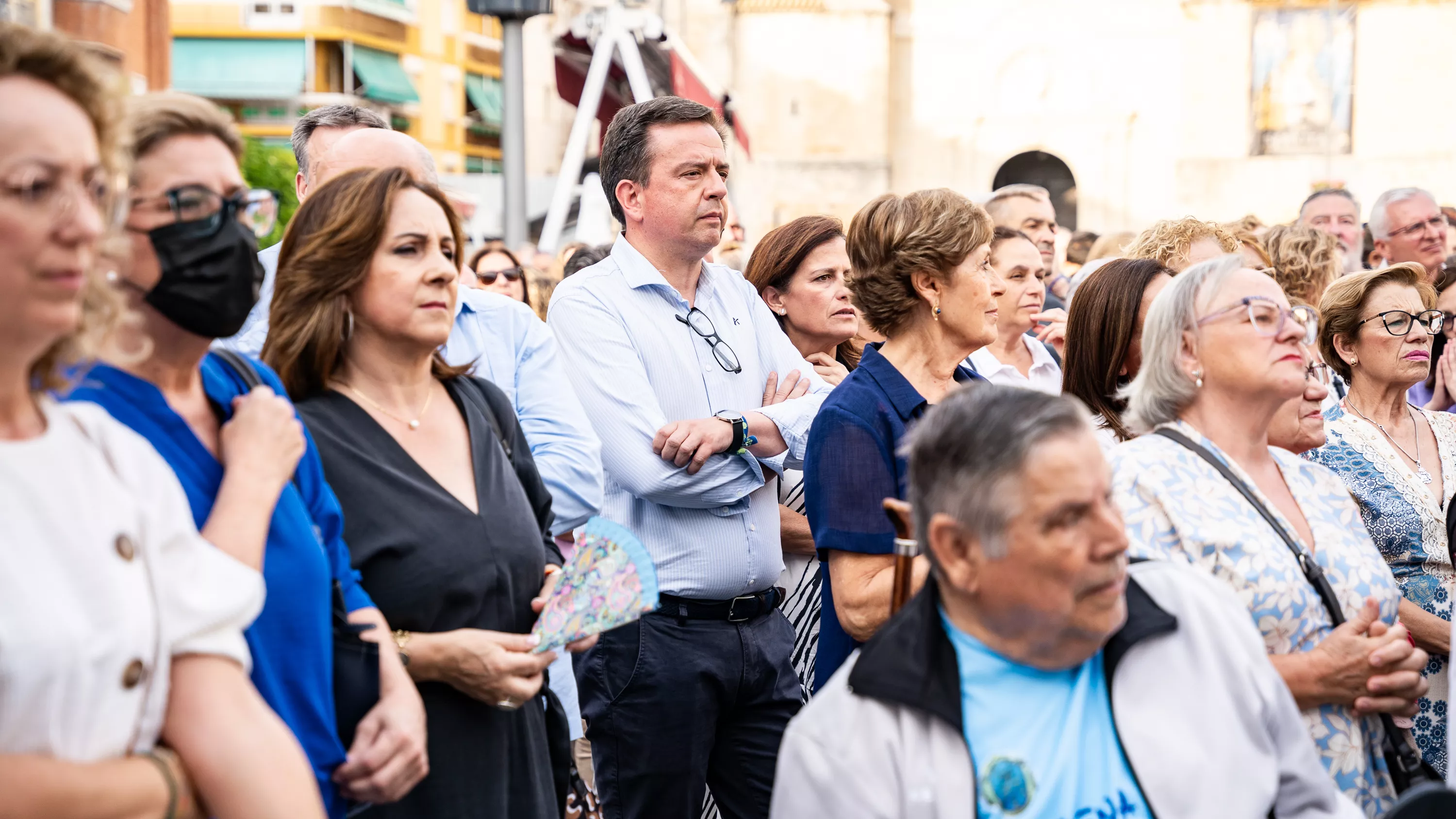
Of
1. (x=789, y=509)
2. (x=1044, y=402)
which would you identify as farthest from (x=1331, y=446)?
(x=1044, y=402)

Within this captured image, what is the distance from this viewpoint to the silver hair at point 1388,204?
8.82 m

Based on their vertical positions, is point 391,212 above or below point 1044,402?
above

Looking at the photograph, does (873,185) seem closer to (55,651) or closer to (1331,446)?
(1331,446)

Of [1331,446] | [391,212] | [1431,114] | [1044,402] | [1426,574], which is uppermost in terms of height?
[1431,114]

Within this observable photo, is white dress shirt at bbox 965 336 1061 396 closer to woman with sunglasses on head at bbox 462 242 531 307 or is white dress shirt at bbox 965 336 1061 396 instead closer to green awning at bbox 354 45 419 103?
woman with sunglasses on head at bbox 462 242 531 307

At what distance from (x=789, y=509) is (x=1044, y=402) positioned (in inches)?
91.8

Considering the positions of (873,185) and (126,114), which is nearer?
(126,114)

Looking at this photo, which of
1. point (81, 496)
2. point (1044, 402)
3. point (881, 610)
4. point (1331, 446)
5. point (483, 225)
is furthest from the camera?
point (483, 225)

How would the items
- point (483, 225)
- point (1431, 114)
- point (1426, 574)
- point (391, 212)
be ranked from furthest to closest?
point (1431, 114) → point (483, 225) → point (1426, 574) → point (391, 212)

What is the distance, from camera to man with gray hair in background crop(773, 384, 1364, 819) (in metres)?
2.61

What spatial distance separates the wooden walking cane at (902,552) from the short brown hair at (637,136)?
2.01m

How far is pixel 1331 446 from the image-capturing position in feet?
15.7

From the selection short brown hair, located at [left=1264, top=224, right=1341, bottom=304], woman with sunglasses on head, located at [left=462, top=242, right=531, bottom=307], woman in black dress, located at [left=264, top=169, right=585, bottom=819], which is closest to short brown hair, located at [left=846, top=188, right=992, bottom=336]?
woman in black dress, located at [left=264, top=169, right=585, bottom=819]

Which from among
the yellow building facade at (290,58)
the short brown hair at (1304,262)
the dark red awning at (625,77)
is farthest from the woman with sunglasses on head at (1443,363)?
the yellow building facade at (290,58)
